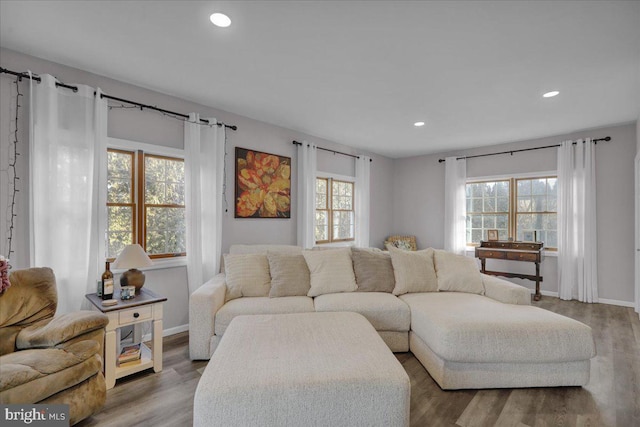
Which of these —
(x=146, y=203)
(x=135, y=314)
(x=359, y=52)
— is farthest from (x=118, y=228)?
(x=359, y=52)

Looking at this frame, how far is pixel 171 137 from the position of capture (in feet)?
10.4

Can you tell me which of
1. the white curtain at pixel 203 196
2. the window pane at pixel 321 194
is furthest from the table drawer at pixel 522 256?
the white curtain at pixel 203 196

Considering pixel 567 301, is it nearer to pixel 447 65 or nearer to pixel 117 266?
pixel 447 65

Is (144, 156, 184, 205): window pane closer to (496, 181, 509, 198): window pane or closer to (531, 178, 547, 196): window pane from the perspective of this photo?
(496, 181, 509, 198): window pane

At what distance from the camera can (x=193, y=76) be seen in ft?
8.91

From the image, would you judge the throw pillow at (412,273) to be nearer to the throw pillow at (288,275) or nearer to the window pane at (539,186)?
the throw pillow at (288,275)

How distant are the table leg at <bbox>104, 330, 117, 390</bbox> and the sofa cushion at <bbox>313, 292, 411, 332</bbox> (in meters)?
1.54

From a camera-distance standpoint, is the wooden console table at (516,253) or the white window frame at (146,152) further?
the wooden console table at (516,253)

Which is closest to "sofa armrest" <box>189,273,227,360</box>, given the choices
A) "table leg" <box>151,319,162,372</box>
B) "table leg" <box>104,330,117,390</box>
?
"table leg" <box>151,319,162,372</box>

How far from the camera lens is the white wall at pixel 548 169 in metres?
4.09

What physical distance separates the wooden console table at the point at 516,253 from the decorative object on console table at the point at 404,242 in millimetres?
1271

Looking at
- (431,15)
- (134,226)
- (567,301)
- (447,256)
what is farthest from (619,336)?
(134,226)

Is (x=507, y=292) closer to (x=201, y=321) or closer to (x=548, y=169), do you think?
(x=201, y=321)
